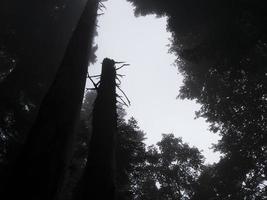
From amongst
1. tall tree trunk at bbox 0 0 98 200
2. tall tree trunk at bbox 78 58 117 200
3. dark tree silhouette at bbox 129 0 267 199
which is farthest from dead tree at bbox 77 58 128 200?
dark tree silhouette at bbox 129 0 267 199

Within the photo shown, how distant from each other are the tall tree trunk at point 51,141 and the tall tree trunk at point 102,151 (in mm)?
640

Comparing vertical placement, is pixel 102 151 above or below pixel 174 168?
below

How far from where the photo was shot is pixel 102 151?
12.5 ft

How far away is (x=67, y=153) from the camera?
3.02m

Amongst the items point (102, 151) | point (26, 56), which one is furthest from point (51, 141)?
point (26, 56)

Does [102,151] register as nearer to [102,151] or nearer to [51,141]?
[102,151]

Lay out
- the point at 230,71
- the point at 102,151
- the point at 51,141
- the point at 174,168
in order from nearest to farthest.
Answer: the point at 51,141
the point at 102,151
the point at 230,71
the point at 174,168

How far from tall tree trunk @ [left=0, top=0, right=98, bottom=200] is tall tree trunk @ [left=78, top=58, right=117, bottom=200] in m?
0.64

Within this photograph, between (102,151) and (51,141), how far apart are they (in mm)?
1067

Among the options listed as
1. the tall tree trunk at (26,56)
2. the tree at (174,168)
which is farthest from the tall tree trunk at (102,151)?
the tree at (174,168)

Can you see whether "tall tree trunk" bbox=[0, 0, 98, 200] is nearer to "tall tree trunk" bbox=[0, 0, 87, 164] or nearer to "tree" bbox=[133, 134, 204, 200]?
"tall tree trunk" bbox=[0, 0, 87, 164]

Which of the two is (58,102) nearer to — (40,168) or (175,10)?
(40,168)

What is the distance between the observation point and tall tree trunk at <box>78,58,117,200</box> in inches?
133

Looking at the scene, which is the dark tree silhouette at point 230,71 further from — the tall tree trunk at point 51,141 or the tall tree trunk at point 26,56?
the tall tree trunk at point 51,141
